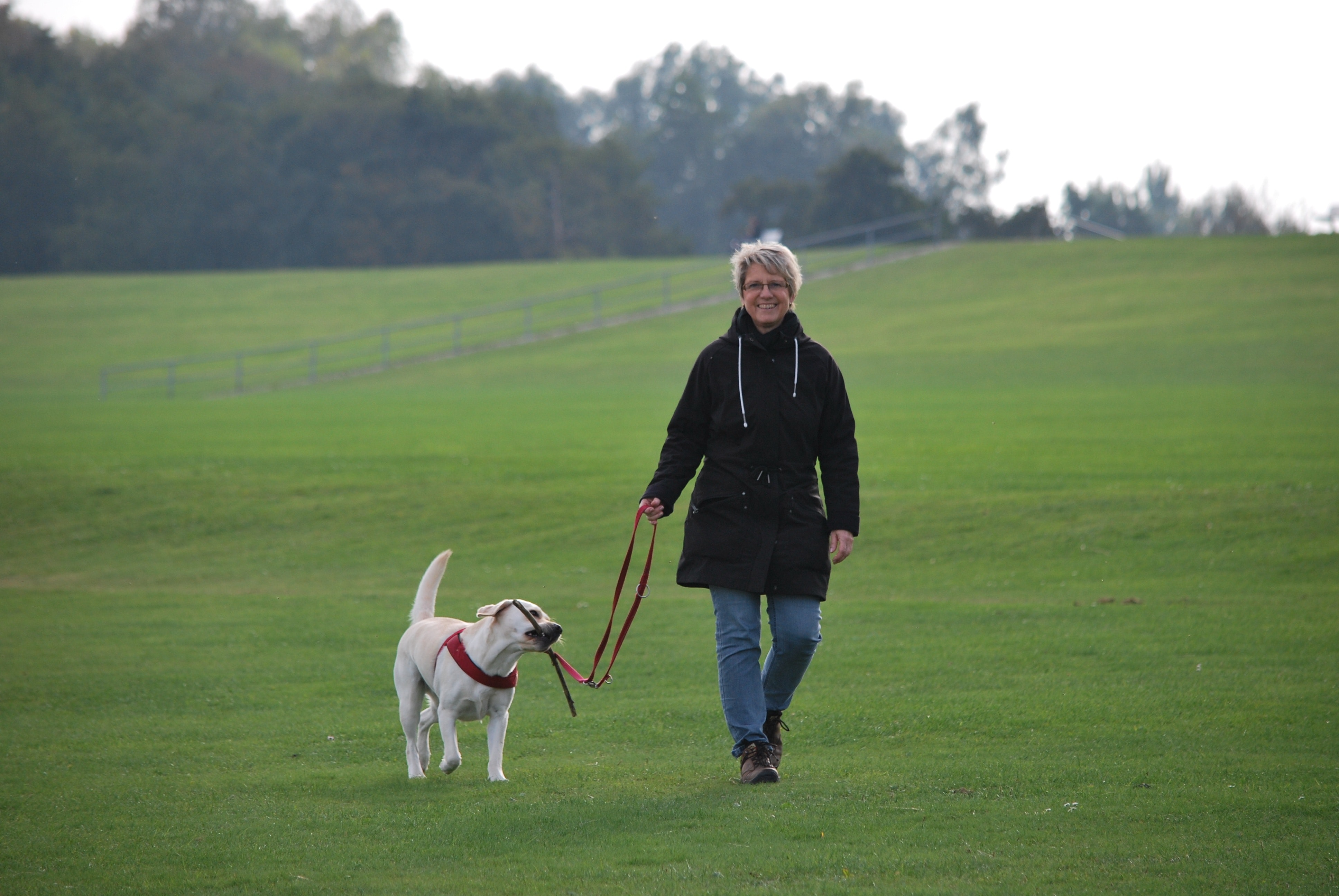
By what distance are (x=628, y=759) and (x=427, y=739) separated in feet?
3.54

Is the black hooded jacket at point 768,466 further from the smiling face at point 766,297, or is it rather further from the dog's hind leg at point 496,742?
the dog's hind leg at point 496,742

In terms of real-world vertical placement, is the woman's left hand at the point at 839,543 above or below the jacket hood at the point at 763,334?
below

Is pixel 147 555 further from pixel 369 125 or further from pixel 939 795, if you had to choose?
pixel 369 125

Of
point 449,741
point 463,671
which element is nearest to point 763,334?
point 463,671

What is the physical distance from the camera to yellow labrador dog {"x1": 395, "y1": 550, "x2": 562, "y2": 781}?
6203 millimetres

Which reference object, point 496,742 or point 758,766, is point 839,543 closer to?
point 758,766

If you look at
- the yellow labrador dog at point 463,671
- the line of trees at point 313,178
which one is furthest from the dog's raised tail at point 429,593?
the line of trees at point 313,178

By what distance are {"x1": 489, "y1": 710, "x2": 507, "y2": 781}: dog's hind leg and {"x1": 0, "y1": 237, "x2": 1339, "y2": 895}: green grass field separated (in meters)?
0.15

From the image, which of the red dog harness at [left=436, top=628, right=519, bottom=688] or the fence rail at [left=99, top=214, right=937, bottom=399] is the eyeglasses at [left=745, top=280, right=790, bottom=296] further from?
the fence rail at [left=99, top=214, right=937, bottom=399]

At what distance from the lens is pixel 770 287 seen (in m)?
6.18

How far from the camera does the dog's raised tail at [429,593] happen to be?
7008mm

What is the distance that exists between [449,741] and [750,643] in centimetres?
159

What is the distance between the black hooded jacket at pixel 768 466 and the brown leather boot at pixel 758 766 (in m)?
0.78

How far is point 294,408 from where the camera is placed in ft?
109
